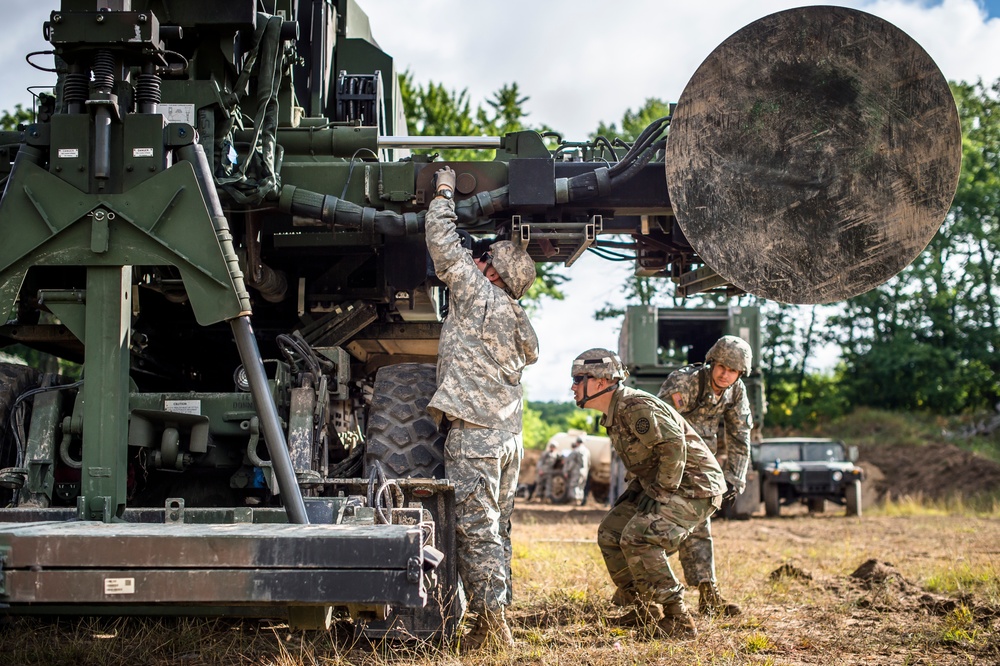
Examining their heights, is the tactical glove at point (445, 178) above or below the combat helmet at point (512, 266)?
above

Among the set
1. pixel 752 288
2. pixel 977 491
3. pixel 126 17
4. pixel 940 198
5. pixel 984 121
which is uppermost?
pixel 984 121

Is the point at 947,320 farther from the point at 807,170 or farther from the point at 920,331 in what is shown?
the point at 807,170

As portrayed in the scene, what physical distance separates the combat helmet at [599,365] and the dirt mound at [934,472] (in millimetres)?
19145

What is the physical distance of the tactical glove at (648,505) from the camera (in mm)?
6270

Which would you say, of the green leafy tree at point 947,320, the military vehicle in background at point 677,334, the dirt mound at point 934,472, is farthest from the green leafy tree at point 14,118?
the green leafy tree at point 947,320

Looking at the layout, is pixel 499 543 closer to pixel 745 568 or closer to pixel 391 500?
pixel 391 500

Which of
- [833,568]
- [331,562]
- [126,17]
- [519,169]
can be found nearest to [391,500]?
[331,562]

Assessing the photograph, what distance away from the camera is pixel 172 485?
19.9 ft

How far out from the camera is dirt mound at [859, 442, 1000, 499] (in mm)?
24628

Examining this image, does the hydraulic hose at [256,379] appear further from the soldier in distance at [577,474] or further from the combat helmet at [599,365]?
the soldier in distance at [577,474]

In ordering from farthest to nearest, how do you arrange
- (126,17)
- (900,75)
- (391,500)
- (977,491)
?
(977,491) → (900,75) → (391,500) → (126,17)

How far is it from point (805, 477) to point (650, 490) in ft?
40.9

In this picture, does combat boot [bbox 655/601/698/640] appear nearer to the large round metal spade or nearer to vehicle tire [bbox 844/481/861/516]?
the large round metal spade

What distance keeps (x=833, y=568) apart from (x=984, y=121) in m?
35.9
